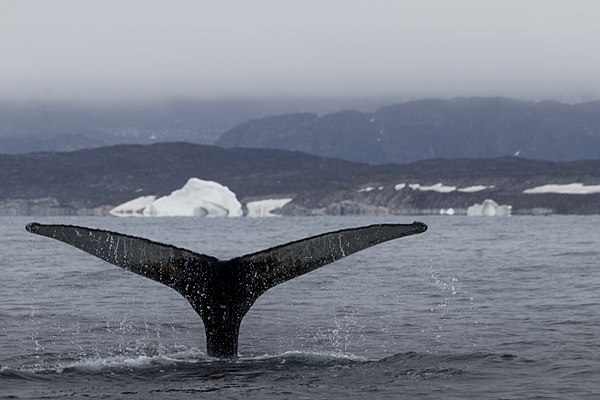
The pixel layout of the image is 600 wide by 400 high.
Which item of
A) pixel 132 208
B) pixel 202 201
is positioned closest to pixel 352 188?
pixel 132 208

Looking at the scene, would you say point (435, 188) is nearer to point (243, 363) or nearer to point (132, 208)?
point (132, 208)

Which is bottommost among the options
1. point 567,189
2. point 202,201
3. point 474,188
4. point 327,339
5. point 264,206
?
point 327,339

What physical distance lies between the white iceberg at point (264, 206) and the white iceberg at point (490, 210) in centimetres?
3155

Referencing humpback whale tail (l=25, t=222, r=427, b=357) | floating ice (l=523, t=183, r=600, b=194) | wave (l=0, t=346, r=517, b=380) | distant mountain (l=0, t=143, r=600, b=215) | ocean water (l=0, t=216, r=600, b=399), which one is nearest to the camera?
humpback whale tail (l=25, t=222, r=427, b=357)

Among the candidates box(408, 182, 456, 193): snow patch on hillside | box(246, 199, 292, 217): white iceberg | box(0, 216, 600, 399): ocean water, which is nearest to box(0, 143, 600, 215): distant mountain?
box(408, 182, 456, 193): snow patch on hillside

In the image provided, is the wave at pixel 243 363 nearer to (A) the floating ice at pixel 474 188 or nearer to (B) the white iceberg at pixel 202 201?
(B) the white iceberg at pixel 202 201

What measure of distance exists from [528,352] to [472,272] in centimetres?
1514

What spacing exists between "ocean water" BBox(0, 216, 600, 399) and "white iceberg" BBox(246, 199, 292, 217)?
131172 millimetres

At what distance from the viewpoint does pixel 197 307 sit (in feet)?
31.9

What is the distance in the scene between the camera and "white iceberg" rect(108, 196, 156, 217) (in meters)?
162

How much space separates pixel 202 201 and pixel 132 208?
48.8m

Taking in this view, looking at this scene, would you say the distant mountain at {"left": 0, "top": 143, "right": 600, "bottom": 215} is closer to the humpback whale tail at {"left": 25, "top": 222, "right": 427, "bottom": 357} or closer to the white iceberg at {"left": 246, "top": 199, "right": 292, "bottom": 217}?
the white iceberg at {"left": 246, "top": 199, "right": 292, "bottom": 217}

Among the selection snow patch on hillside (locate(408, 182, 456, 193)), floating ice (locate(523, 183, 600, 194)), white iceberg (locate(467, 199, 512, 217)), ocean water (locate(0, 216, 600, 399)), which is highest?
snow patch on hillside (locate(408, 182, 456, 193))

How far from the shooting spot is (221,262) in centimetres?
950
